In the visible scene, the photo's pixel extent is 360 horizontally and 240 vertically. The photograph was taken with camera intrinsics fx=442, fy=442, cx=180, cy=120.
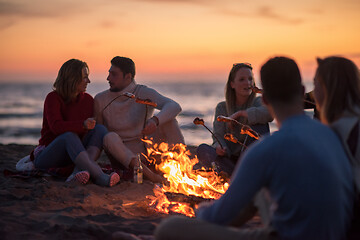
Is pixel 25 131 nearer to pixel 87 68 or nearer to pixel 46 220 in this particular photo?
pixel 87 68

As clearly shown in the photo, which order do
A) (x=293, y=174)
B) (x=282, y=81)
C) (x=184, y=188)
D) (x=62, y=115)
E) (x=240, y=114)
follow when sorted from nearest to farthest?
1. (x=293, y=174)
2. (x=282, y=81)
3. (x=184, y=188)
4. (x=240, y=114)
5. (x=62, y=115)

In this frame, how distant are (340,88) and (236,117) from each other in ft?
10.8

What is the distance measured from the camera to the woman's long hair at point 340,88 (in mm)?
2545

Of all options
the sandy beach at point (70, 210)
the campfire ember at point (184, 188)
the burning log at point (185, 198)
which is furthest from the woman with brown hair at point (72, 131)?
the burning log at point (185, 198)

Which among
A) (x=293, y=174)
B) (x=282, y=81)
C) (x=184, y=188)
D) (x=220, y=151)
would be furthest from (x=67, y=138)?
Result: (x=293, y=174)

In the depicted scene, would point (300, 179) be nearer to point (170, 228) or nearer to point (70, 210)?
point (170, 228)

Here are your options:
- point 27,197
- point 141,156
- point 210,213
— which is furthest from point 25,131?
point 210,213

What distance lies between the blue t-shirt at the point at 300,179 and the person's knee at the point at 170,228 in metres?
0.43

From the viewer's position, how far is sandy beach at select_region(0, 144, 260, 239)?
393 centimetres

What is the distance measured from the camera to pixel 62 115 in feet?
20.1

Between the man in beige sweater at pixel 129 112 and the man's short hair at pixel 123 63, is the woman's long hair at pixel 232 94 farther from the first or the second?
the man's short hair at pixel 123 63

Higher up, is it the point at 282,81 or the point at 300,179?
the point at 282,81

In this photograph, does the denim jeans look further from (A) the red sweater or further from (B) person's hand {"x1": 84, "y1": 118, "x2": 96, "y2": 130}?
(B) person's hand {"x1": 84, "y1": 118, "x2": 96, "y2": 130}

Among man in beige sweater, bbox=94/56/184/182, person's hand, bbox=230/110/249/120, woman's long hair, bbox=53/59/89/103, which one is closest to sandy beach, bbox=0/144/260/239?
man in beige sweater, bbox=94/56/184/182
